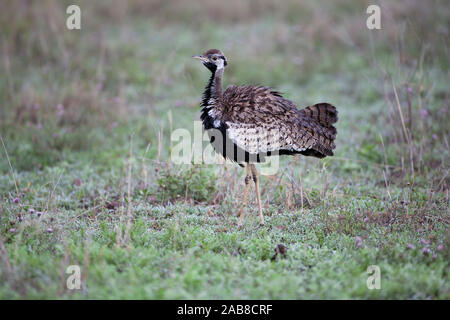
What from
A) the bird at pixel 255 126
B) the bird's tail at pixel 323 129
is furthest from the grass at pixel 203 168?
the bird at pixel 255 126

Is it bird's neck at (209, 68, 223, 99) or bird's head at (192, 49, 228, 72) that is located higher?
bird's head at (192, 49, 228, 72)

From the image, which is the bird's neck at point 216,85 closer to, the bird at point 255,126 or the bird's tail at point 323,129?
the bird at point 255,126

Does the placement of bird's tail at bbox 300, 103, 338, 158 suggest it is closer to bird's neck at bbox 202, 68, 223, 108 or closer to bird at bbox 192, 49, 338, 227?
bird at bbox 192, 49, 338, 227

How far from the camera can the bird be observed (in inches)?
207

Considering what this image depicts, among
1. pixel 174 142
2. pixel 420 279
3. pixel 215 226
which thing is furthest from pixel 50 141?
pixel 420 279

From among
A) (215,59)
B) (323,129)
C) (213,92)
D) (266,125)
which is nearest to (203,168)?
(213,92)

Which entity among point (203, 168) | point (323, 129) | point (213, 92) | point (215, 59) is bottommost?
point (203, 168)

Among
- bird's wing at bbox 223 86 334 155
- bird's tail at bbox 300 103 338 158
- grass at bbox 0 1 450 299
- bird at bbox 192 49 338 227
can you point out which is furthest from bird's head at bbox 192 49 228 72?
bird's tail at bbox 300 103 338 158

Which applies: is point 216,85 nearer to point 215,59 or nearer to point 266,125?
point 215,59

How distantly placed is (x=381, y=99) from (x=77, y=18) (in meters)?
5.81

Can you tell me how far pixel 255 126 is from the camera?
5273 millimetres

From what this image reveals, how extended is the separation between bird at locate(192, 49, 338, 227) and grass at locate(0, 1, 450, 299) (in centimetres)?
47

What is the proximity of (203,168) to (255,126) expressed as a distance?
4.06ft

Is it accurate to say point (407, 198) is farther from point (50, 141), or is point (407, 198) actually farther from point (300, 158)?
point (50, 141)
